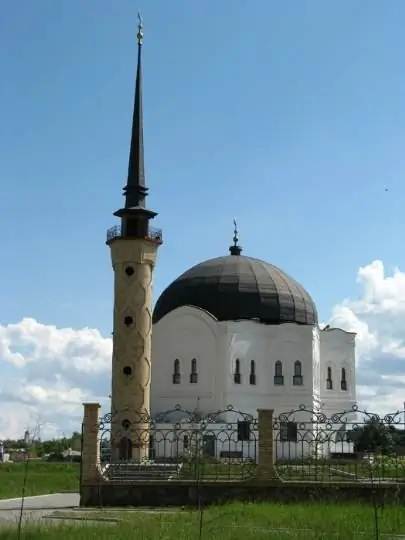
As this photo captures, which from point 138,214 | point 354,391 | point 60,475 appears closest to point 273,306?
point 354,391

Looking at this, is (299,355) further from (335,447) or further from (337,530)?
(337,530)

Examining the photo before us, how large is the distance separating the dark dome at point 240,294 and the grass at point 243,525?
108ft

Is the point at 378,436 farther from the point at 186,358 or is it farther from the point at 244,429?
the point at 186,358

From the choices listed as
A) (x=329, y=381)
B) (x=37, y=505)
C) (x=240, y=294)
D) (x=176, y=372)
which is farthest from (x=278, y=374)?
(x=37, y=505)

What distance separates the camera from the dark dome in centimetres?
5053

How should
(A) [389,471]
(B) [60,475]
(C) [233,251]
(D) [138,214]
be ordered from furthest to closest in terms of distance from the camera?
(C) [233,251] → (D) [138,214] → (B) [60,475] → (A) [389,471]

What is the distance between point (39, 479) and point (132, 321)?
1085cm

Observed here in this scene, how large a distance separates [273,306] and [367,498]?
3196 centimetres

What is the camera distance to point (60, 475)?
1427 inches

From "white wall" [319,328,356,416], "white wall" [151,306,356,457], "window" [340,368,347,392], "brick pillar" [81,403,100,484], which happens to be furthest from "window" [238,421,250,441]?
"window" [340,368,347,392]

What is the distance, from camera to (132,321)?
1671 inches

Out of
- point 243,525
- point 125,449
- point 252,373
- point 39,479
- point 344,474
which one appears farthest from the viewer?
point 252,373

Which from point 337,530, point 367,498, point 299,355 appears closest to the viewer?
point 337,530

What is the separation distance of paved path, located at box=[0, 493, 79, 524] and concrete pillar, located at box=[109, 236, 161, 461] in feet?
49.1
